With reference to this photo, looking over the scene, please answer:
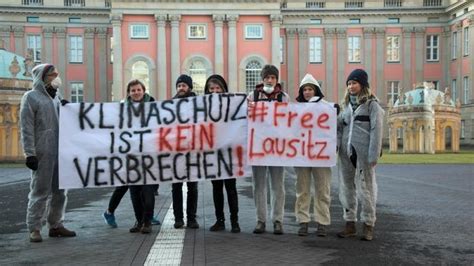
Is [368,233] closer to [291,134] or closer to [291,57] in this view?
[291,134]

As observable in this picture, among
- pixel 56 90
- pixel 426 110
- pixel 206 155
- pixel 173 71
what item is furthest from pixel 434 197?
pixel 173 71

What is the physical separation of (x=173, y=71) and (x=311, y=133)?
53764 mm

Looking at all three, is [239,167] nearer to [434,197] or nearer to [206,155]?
[206,155]

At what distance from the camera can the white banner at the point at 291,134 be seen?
904 cm

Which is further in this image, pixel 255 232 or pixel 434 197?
pixel 434 197

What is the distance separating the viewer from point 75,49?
68250 millimetres

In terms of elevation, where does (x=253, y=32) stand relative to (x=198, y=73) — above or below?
above

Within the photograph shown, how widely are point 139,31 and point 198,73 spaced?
767 centimetres

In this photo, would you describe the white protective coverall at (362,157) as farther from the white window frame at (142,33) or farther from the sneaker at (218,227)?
the white window frame at (142,33)

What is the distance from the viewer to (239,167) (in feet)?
30.1

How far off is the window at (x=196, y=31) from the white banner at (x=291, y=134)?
180ft

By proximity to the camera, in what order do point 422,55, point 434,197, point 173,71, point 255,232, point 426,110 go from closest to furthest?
point 255,232 → point 434,197 → point 426,110 → point 173,71 → point 422,55

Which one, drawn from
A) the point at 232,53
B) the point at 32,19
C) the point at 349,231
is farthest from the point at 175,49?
the point at 349,231

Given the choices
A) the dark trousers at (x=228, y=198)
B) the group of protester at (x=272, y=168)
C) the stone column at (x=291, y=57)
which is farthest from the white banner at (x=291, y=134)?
the stone column at (x=291, y=57)
